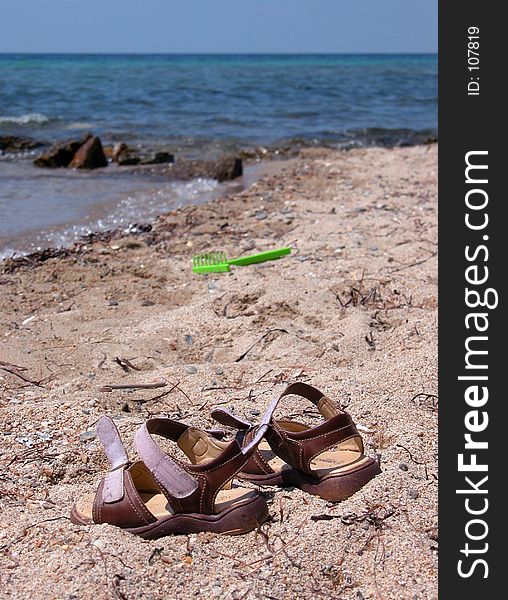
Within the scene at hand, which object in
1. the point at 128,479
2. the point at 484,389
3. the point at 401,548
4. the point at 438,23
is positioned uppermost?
the point at 438,23

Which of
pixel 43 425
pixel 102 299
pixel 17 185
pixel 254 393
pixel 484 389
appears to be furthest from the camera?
pixel 17 185

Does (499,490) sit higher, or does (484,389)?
(484,389)

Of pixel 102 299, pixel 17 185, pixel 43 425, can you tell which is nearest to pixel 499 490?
pixel 43 425

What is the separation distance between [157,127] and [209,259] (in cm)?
929

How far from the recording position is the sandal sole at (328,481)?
2510mm

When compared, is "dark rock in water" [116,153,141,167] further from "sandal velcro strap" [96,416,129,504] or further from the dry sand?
"sandal velcro strap" [96,416,129,504]

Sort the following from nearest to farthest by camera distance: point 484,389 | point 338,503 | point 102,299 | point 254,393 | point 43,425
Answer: point 484,389 < point 338,503 < point 43,425 < point 254,393 < point 102,299

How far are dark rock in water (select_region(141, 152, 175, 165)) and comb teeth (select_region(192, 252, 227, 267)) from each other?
5.15 m

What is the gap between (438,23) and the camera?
238cm

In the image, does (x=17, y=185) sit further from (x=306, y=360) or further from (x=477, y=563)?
(x=477, y=563)

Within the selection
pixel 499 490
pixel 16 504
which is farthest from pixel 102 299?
pixel 499 490

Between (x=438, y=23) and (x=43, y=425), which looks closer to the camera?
(x=438, y=23)

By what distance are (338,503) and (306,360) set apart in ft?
4.00

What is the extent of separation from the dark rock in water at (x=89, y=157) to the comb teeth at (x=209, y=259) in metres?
5.01
